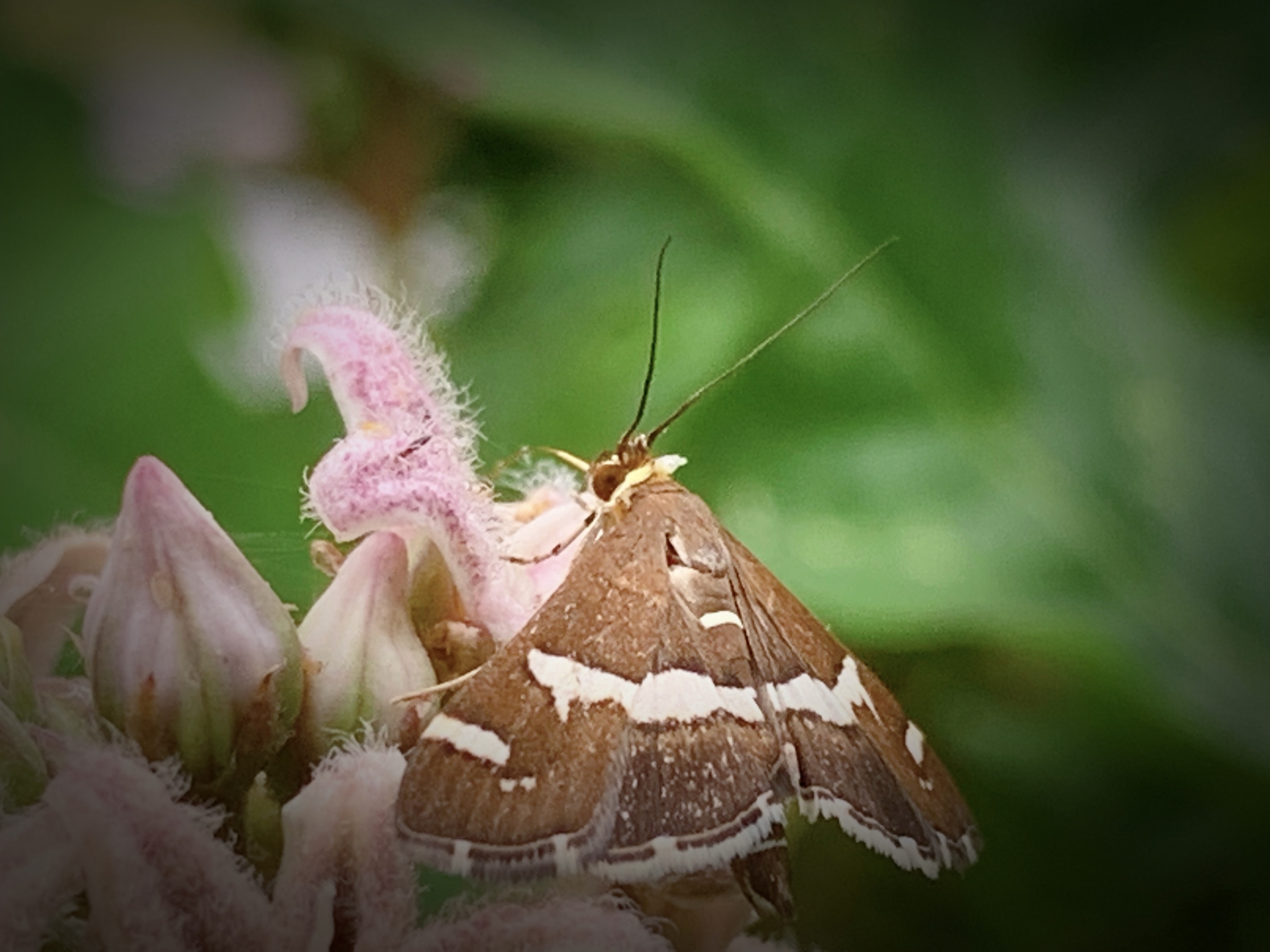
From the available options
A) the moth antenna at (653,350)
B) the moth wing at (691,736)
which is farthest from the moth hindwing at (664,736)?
the moth antenna at (653,350)

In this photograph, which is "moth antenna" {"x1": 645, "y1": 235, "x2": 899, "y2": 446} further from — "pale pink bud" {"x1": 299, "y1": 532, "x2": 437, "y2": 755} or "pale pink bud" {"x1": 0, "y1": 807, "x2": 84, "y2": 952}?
"pale pink bud" {"x1": 0, "y1": 807, "x2": 84, "y2": 952}

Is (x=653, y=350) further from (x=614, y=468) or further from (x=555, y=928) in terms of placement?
(x=555, y=928)

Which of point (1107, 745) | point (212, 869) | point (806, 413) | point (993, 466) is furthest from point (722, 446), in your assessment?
point (212, 869)

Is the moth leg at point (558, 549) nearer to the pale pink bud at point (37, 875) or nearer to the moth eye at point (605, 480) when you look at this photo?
the moth eye at point (605, 480)

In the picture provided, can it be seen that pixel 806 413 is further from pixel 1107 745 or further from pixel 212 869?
pixel 212 869

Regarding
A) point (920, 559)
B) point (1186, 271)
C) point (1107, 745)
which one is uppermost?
point (1186, 271)
